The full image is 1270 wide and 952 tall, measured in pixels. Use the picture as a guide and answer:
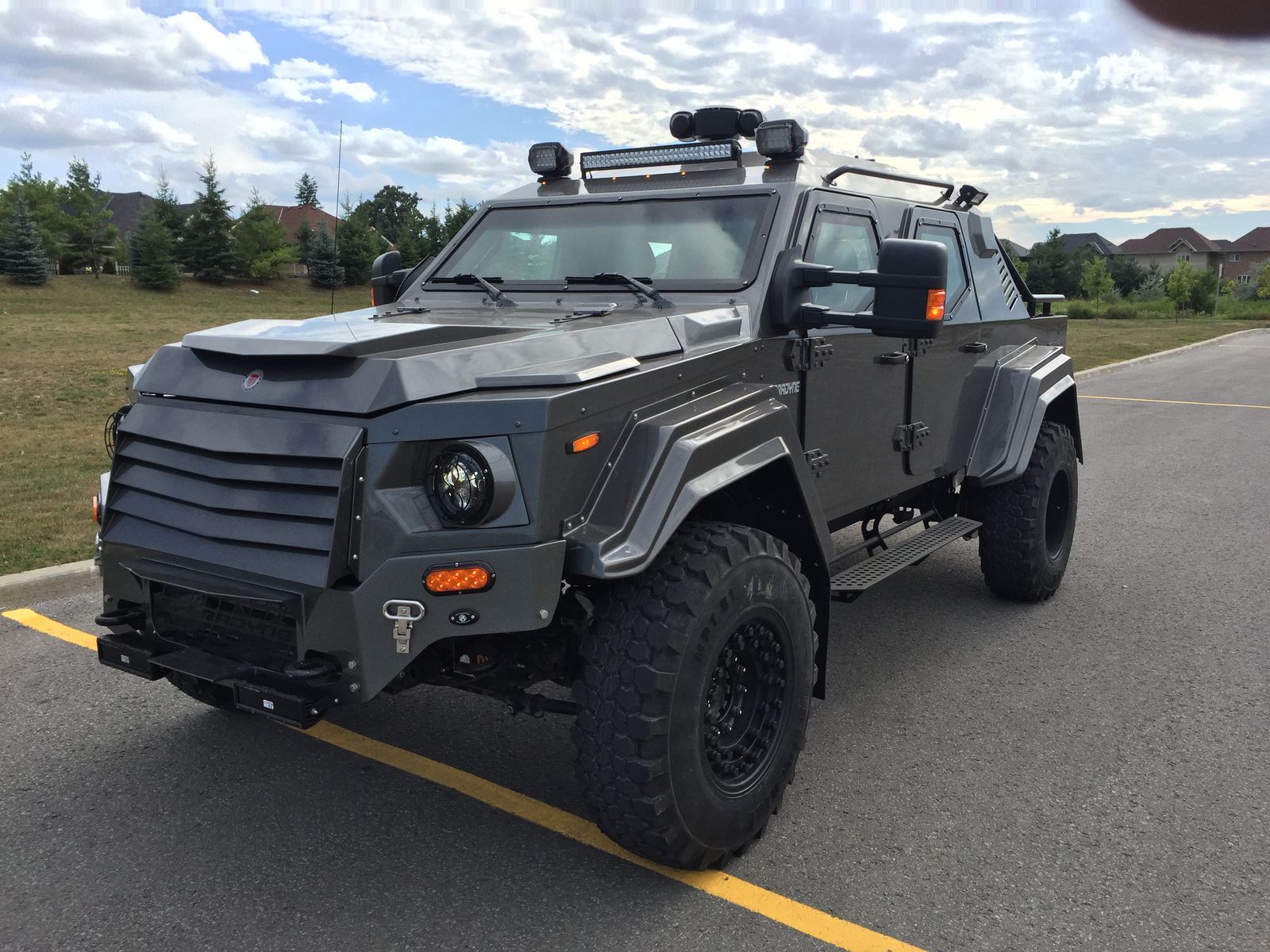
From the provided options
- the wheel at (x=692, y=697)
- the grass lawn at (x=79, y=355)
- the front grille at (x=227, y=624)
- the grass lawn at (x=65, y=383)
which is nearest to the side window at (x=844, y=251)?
the wheel at (x=692, y=697)

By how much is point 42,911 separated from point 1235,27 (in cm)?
357

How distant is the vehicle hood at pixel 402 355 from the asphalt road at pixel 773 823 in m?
1.39

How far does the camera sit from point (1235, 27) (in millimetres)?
2018

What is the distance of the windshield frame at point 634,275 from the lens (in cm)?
388

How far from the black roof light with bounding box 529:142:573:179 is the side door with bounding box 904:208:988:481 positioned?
1.61 metres

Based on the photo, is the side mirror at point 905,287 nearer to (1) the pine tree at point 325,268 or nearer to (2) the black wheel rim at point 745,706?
(2) the black wheel rim at point 745,706

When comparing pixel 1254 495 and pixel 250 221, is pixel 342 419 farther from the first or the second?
pixel 250 221

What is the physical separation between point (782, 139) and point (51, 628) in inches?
162

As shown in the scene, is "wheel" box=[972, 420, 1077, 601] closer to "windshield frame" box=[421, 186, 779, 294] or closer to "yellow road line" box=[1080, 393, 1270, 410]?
"windshield frame" box=[421, 186, 779, 294]

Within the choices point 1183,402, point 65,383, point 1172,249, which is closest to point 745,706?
point 65,383

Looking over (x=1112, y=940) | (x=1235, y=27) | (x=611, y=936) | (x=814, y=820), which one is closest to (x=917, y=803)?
(x=814, y=820)

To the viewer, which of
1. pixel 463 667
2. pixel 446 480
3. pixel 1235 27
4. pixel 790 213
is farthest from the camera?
pixel 790 213

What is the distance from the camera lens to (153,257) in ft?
124

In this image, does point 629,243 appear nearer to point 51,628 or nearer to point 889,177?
point 889,177
